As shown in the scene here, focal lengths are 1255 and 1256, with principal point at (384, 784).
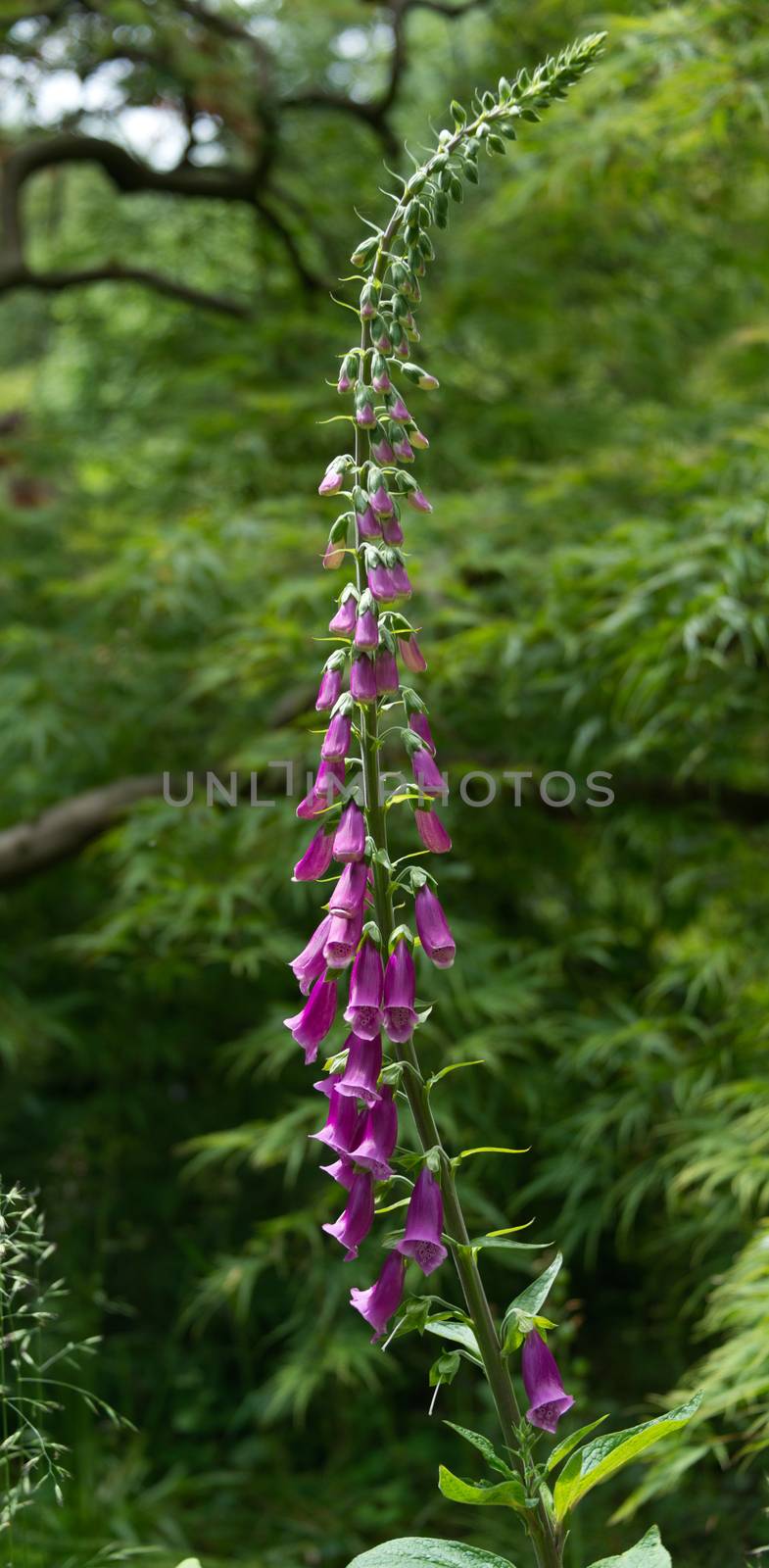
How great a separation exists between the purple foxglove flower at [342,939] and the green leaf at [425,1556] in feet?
1.97

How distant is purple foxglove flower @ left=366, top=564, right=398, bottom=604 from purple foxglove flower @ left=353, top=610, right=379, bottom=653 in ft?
0.08

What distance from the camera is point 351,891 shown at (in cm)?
133

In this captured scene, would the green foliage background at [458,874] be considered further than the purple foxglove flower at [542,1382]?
Yes

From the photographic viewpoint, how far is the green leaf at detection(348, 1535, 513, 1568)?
130 cm

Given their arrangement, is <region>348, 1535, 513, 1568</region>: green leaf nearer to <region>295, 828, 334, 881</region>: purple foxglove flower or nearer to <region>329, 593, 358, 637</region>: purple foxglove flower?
<region>295, 828, 334, 881</region>: purple foxglove flower

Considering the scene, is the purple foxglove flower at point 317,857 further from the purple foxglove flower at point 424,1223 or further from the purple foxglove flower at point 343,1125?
the purple foxglove flower at point 424,1223

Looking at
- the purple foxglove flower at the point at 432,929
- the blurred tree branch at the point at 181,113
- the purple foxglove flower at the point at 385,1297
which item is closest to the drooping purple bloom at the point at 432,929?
the purple foxglove flower at the point at 432,929

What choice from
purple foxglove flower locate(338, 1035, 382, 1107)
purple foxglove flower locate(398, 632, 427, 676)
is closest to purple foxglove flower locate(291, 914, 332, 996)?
purple foxglove flower locate(338, 1035, 382, 1107)

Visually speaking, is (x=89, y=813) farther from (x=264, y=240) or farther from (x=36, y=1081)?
(x=264, y=240)

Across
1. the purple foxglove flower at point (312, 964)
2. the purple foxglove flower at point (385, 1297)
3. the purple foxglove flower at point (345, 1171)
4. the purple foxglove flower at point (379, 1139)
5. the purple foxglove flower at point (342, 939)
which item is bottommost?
the purple foxglove flower at point (385, 1297)

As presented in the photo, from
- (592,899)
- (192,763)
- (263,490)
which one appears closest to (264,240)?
(263,490)

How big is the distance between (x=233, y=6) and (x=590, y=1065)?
429 centimetres

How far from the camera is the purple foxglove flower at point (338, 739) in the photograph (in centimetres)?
136

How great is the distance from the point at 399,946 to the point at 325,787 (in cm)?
19
